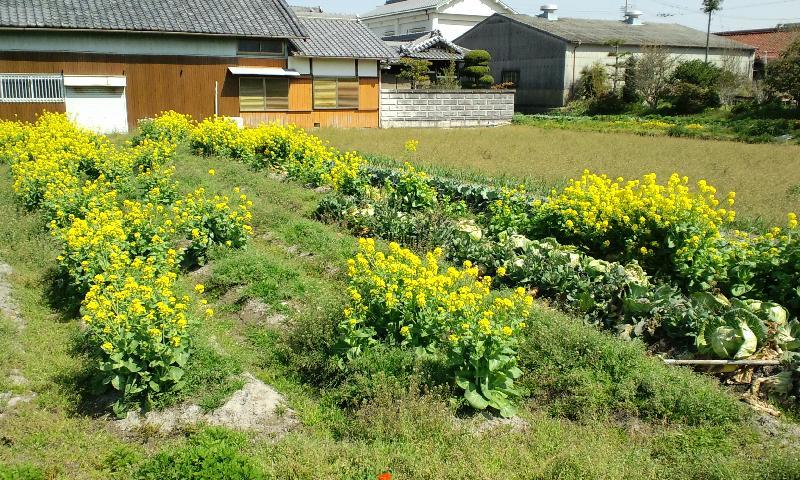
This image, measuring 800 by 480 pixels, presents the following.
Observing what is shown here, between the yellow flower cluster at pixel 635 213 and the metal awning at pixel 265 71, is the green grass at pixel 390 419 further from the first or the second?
the metal awning at pixel 265 71

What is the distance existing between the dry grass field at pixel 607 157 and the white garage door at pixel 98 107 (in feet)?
16.8

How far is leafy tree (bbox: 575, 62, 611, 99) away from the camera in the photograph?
2891cm

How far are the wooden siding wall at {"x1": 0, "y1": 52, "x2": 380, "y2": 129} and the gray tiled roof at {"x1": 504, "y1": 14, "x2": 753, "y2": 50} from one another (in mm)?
13693

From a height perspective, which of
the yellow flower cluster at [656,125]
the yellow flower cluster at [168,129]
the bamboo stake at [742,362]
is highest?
the yellow flower cluster at [168,129]

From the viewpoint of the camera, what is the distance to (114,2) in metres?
18.7

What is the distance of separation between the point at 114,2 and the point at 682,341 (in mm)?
17977

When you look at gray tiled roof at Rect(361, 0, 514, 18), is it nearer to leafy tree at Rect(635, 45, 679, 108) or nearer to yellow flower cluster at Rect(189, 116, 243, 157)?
leafy tree at Rect(635, 45, 679, 108)

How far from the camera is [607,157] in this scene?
13891 millimetres

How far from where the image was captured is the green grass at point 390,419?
357 cm

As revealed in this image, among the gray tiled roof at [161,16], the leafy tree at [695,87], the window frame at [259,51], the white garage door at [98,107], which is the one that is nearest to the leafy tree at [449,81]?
the leafy tree at [695,87]

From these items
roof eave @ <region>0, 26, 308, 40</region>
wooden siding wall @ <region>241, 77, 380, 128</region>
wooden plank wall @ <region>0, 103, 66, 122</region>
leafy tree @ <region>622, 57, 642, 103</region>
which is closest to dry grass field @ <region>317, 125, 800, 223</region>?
wooden siding wall @ <region>241, 77, 380, 128</region>

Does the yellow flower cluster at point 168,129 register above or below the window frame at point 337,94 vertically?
below

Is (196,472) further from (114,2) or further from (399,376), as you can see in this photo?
(114,2)

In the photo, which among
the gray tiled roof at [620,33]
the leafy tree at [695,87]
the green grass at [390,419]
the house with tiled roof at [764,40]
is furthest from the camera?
the house with tiled roof at [764,40]
